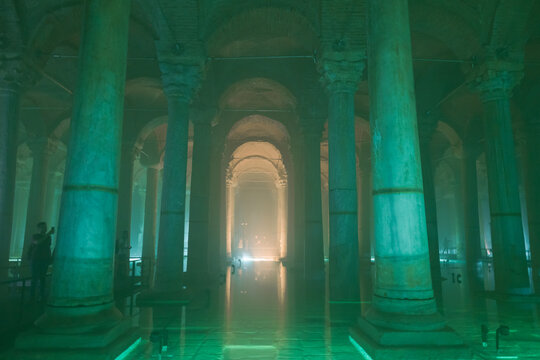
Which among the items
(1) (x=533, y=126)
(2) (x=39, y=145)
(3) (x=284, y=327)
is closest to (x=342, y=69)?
(3) (x=284, y=327)

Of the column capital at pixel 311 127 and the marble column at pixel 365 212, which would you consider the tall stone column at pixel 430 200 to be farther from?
the marble column at pixel 365 212

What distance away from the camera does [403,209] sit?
441 centimetres

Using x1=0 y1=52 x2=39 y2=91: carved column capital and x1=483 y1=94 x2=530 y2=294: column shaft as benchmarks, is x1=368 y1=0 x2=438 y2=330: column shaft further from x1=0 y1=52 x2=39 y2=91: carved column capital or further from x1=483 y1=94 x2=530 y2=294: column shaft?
x1=0 y1=52 x2=39 y2=91: carved column capital

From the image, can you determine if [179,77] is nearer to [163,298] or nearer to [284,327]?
[163,298]

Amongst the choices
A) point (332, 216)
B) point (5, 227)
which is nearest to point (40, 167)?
point (5, 227)

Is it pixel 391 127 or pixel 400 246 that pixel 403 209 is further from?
pixel 391 127

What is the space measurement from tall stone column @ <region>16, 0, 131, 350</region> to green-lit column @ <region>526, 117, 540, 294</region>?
44.3ft

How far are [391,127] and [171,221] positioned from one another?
5.84m

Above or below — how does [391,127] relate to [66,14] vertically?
below

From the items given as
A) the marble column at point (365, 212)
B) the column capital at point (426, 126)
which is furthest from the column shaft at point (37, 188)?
the column capital at point (426, 126)

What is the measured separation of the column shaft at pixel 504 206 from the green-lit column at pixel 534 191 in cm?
442

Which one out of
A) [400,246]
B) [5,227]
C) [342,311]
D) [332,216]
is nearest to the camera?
[400,246]

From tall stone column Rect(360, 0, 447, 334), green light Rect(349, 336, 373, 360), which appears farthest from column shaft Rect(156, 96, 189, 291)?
tall stone column Rect(360, 0, 447, 334)

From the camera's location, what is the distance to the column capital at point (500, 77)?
9484 millimetres
